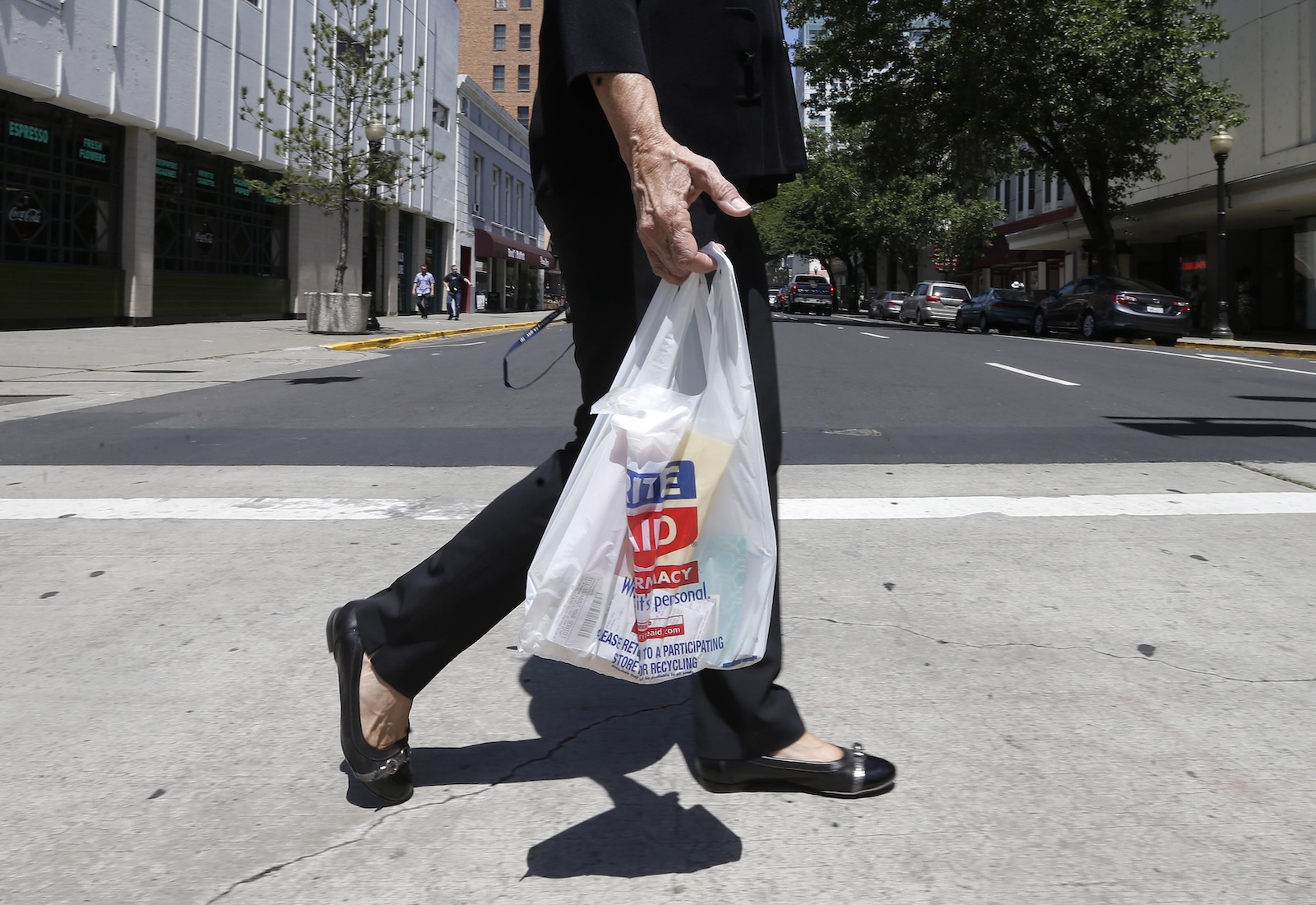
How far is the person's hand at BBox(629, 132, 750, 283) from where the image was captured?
6.32ft

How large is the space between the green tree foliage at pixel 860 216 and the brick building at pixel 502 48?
2042cm

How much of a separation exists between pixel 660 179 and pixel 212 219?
27.0 m

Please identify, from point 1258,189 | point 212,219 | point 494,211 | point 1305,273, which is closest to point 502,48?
point 494,211

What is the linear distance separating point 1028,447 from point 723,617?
17.0 feet

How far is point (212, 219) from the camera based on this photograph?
26.6 m

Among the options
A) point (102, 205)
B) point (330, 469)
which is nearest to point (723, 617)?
point (330, 469)

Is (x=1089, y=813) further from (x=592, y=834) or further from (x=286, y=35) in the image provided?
(x=286, y=35)

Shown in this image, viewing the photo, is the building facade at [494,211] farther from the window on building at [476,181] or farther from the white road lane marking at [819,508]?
the white road lane marking at [819,508]

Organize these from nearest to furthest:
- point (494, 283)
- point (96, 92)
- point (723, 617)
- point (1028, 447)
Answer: point (723, 617), point (1028, 447), point (96, 92), point (494, 283)

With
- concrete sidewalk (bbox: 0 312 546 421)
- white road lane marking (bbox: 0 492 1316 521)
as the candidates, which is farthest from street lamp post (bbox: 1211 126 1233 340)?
white road lane marking (bbox: 0 492 1316 521)

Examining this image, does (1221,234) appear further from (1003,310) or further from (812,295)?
(812,295)

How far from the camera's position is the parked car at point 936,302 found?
37.5 metres

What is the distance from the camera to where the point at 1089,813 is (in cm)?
216

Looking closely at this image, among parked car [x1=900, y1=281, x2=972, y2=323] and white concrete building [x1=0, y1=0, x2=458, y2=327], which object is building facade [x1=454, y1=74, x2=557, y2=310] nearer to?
white concrete building [x1=0, y1=0, x2=458, y2=327]
